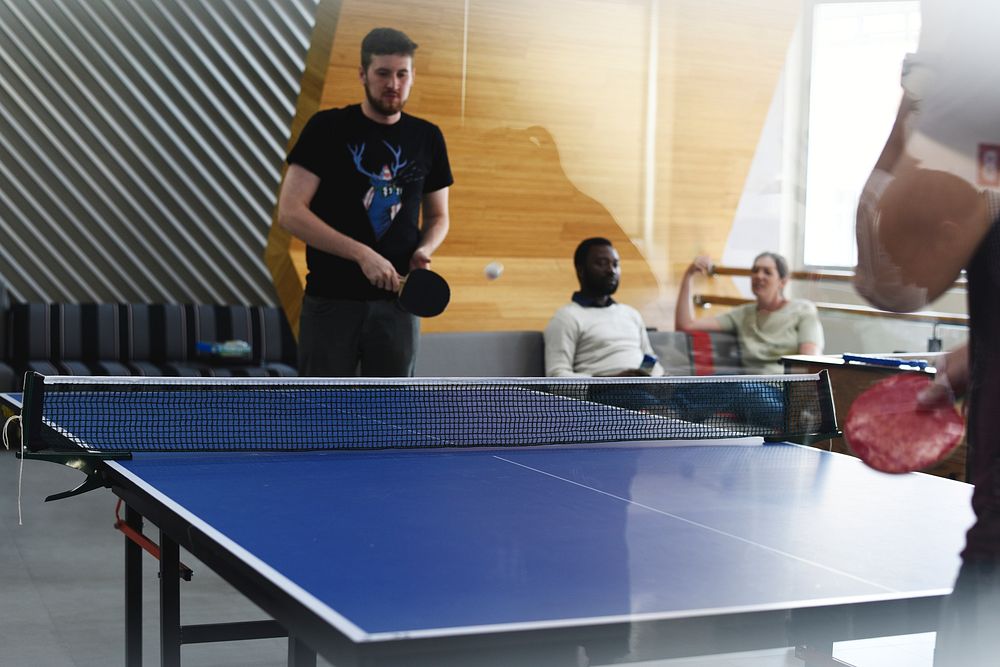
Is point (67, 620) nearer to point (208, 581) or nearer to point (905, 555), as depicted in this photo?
point (208, 581)

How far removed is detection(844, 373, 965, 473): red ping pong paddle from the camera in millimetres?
945

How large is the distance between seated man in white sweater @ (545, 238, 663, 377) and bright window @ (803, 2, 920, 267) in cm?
178

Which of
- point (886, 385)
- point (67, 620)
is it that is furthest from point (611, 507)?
point (67, 620)

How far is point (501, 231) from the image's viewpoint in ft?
19.7

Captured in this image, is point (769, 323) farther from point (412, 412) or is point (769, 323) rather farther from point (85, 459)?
point (85, 459)

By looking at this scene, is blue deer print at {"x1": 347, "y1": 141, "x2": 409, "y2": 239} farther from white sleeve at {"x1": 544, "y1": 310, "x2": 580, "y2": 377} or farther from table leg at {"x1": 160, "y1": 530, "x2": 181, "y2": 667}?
table leg at {"x1": 160, "y1": 530, "x2": 181, "y2": 667}

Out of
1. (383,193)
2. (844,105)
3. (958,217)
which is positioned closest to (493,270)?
(844,105)

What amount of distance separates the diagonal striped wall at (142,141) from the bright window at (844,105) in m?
3.21

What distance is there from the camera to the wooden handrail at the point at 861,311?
17.2 feet

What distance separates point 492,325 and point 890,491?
13.5ft

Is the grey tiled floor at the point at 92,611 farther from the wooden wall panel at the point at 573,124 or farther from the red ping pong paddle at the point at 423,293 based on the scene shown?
the wooden wall panel at the point at 573,124

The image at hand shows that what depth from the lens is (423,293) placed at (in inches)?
134

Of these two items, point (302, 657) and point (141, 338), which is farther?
point (141, 338)

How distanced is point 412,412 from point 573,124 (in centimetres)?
380
